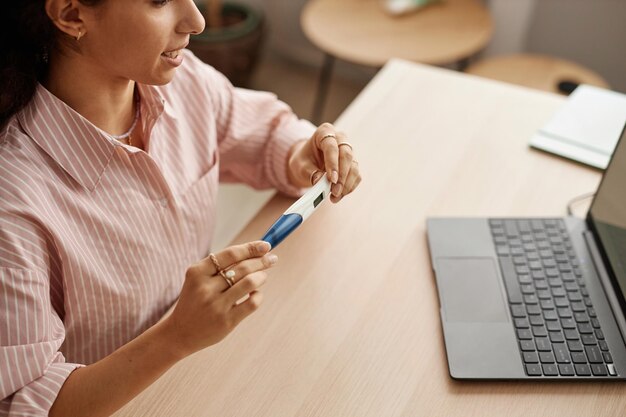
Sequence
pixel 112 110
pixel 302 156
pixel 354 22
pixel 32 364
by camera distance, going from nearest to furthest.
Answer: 1. pixel 32 364
2. pixel 112 110
3. pixel 302 156
4. pixel 354 22

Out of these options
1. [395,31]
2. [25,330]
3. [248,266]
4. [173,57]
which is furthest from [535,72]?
[25,330]

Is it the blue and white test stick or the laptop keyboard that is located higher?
the blue and white test stick

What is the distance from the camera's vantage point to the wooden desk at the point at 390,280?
0.82 m

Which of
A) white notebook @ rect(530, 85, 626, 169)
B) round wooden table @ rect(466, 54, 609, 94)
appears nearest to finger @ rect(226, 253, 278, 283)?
white notebook @ rect(530, 85, 626, 169)

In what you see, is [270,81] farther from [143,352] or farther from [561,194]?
[143,352]

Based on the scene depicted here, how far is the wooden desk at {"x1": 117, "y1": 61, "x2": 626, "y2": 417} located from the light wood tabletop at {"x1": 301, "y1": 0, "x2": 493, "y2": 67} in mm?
630

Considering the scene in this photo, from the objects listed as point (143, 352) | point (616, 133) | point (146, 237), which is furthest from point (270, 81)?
point (143, 352)

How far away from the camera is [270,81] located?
2.74 meters

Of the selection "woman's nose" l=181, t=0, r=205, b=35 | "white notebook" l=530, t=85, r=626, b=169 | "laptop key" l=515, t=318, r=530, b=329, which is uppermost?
"woman's nose" l=181, t=0, r=205, b=35

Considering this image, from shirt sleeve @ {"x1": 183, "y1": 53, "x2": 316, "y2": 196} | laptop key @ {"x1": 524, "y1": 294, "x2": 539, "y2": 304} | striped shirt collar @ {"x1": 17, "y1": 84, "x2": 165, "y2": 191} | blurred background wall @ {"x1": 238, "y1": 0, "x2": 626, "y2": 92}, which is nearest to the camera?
striped shirt collar @ {"x1": 17, "y1": 84, "x2": 165, "y2": 191}

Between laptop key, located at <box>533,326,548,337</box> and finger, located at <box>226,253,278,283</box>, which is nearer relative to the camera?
finger, located at <box>226,253,278,283</box>

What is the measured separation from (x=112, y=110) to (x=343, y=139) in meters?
0.32

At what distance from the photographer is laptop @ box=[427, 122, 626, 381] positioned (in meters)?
0.84

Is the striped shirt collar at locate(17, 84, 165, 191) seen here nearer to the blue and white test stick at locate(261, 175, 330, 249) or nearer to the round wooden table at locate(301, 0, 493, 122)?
the blue and white test stick at locate(261, 175, 330, 249)
